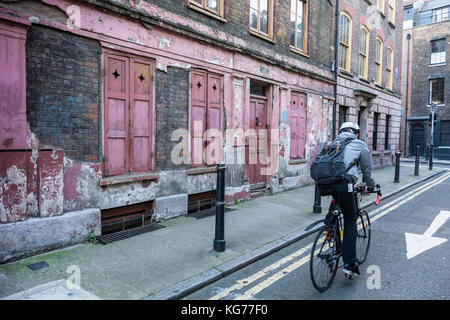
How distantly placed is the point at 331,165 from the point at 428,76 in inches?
1250

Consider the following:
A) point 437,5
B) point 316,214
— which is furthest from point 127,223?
point 437,5

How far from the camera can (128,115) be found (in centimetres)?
594

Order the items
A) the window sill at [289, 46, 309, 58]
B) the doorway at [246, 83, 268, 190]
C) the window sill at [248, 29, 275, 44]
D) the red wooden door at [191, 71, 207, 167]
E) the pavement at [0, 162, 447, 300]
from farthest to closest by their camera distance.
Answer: the window sill at [289, 46, 309, 58], the doorway at [246, 83, 268, 190], the window sill at [248, 29, 275, 44], the red wooden door at [191, 71, 207, 167], the pavement at [0, 162, 447, 300]

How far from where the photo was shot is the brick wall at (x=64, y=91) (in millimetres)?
4664

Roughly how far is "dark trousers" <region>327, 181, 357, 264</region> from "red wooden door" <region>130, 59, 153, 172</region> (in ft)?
12.6

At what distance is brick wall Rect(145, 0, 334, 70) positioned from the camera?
7.19m

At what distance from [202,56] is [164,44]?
1.13 metres

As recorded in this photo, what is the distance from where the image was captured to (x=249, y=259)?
4586mm

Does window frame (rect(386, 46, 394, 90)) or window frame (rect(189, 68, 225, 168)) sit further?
window frame (rect(386, 46, 394, 90))

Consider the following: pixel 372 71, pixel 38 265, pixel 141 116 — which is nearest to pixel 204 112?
pixel 141 116

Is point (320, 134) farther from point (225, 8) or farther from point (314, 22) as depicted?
point (225, 8)

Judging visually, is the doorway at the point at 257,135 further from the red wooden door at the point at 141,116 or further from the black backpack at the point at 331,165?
the black backpack at the point at 331,165

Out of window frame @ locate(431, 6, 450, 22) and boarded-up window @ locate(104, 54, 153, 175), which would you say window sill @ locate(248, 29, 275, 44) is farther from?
window frame @ locate(431, 6, 450, 22)

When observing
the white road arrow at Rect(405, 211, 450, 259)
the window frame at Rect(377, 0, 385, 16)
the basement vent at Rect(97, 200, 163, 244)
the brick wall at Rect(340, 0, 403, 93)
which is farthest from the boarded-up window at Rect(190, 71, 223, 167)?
the window frame at Rect(377, 0, 385, 16)
